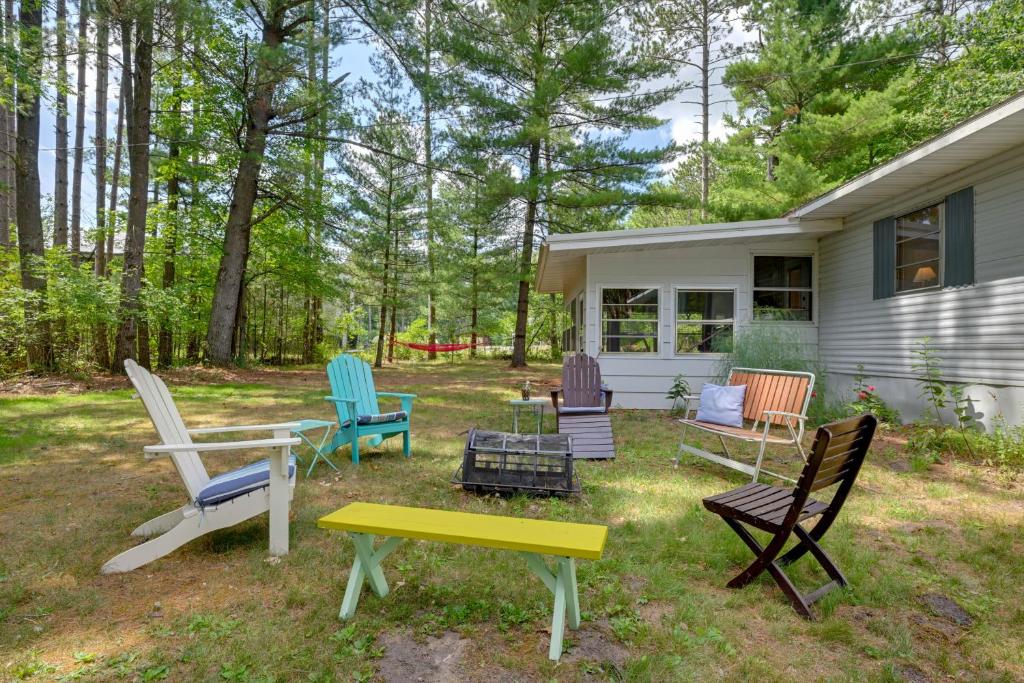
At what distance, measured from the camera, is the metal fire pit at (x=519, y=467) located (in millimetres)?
4035

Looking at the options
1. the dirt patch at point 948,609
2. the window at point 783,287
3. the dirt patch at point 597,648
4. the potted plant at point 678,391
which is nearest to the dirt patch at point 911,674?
the dirt patch at point 948,609

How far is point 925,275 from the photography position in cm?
649

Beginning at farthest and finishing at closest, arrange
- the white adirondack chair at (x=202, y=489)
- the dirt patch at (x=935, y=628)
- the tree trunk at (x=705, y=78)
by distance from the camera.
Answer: the tree trunk at (x=705, y=78) → the white adirondack chair at (x=202, y=489) → the dirt patch at (x=935, y=628)

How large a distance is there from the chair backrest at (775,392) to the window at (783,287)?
3640 mm

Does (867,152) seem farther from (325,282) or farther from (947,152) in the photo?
(325,282)

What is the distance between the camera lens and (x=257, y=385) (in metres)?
10.2

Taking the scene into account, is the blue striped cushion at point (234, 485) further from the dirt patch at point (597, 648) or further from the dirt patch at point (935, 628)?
the dirt patch at point (935, 628)

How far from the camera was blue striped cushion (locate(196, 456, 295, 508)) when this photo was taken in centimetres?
271

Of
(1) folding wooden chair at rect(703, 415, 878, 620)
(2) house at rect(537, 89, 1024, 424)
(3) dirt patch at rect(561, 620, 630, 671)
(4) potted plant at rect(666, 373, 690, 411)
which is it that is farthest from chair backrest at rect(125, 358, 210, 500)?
(4) potted plant at rect(666, 373, 690, 411)

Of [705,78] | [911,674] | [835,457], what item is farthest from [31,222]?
[705,78]

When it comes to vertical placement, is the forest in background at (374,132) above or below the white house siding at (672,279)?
above

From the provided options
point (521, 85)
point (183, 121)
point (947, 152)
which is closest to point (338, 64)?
point (183, 121)

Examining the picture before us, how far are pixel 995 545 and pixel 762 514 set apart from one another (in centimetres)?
179

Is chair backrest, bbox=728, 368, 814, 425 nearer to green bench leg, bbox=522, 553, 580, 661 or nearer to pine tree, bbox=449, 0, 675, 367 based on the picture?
green bench leg, bbox=522, 553, 580, 661
